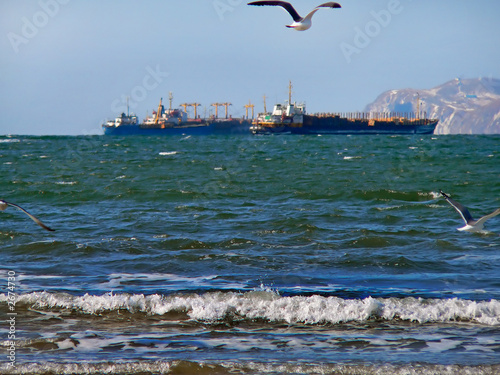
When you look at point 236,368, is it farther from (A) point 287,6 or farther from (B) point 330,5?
(A) point 287,6

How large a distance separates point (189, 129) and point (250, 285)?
135050 mm

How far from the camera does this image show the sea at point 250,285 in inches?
274

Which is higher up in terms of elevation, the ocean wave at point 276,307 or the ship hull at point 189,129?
the ocean wave at point 276,307

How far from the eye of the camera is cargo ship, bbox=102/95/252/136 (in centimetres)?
13888

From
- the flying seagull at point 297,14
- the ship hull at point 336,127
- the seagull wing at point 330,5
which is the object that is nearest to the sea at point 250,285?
the flying seagull at point 297,14

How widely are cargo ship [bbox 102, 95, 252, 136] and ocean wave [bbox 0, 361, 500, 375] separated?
13400 centimetres

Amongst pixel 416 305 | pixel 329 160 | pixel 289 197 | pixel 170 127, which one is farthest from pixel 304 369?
pixel 170 127

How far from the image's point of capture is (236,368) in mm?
6586

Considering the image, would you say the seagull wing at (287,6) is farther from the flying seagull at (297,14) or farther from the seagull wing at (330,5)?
the seagull wing at (330,5)

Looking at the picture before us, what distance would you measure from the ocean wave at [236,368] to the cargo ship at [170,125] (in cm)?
13400

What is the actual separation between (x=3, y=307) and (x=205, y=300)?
9.53ft

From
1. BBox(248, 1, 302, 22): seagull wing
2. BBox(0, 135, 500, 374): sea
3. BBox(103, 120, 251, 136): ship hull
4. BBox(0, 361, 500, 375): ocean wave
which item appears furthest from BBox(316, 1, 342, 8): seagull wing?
BBox(103, 120, 251, 136): ship hull

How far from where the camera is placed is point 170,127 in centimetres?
14200

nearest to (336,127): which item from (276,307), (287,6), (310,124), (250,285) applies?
(310,124)
